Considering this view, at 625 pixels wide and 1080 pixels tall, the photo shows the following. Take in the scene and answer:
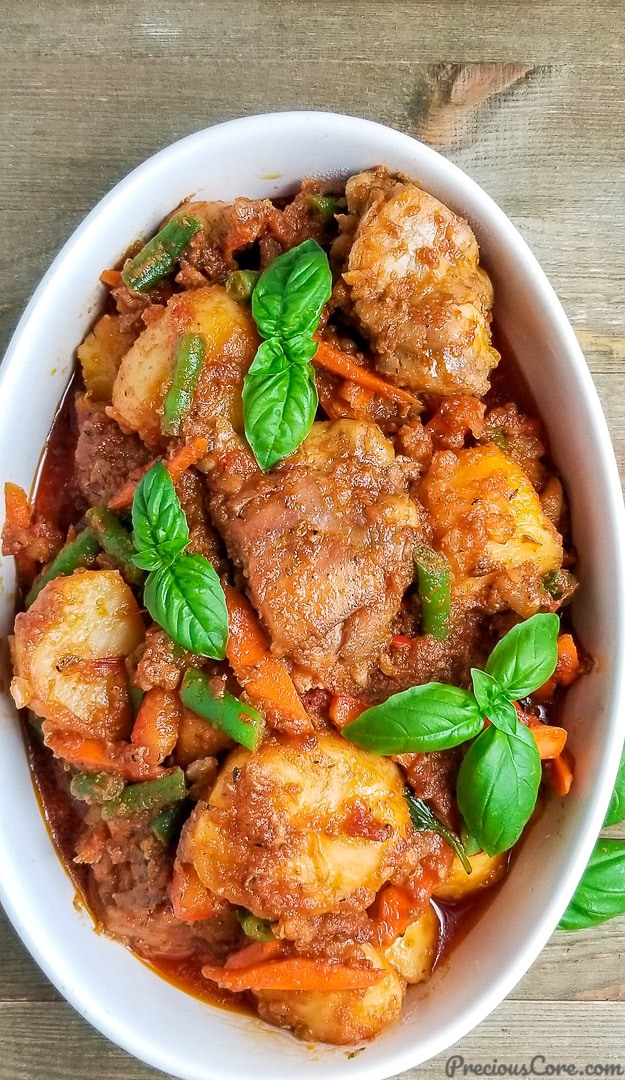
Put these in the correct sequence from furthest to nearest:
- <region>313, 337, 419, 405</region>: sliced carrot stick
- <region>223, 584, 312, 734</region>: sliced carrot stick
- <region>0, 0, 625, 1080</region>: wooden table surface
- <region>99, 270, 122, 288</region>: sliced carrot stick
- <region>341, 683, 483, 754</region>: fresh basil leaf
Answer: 1. <region>0, 0, 625, 1080</region>: wooden table surface
2. <region>99, 270, 122, 288</region>: sliced carrot stick
3. <region>313, 337, 419, 405</region>: sliced carrot stick
4. <region>223, 584, 312, 734</region>: sliced carrot stick
5. <region>341, 683, 483, 754</region>: fresh basil leaf

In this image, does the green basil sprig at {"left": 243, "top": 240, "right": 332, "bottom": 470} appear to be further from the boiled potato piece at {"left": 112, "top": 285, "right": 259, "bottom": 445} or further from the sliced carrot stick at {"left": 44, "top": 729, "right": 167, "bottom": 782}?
the sliced carrot stick at {"left": 44, "top": 729, "right": 167, "bottom": 782}

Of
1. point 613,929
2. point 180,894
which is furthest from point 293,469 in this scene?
point 613,929

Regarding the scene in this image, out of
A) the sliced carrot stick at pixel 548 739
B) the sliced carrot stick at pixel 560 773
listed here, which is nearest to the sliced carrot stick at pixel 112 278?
the sliced carrot stick at pixel 548 739

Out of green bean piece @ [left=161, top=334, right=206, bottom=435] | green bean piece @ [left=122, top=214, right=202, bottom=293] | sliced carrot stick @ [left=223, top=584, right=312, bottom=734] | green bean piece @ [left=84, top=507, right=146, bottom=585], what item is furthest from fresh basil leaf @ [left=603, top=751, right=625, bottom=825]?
green bean piece @ [left=122, top=214, right=202, bottom=293]

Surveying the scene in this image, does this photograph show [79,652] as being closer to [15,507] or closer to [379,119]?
[15,507]

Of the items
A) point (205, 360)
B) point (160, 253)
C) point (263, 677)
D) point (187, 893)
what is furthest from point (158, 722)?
point (160, 253)

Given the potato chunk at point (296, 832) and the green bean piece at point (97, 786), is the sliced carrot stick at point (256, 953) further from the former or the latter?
the green bean piece at point (97, 786)
